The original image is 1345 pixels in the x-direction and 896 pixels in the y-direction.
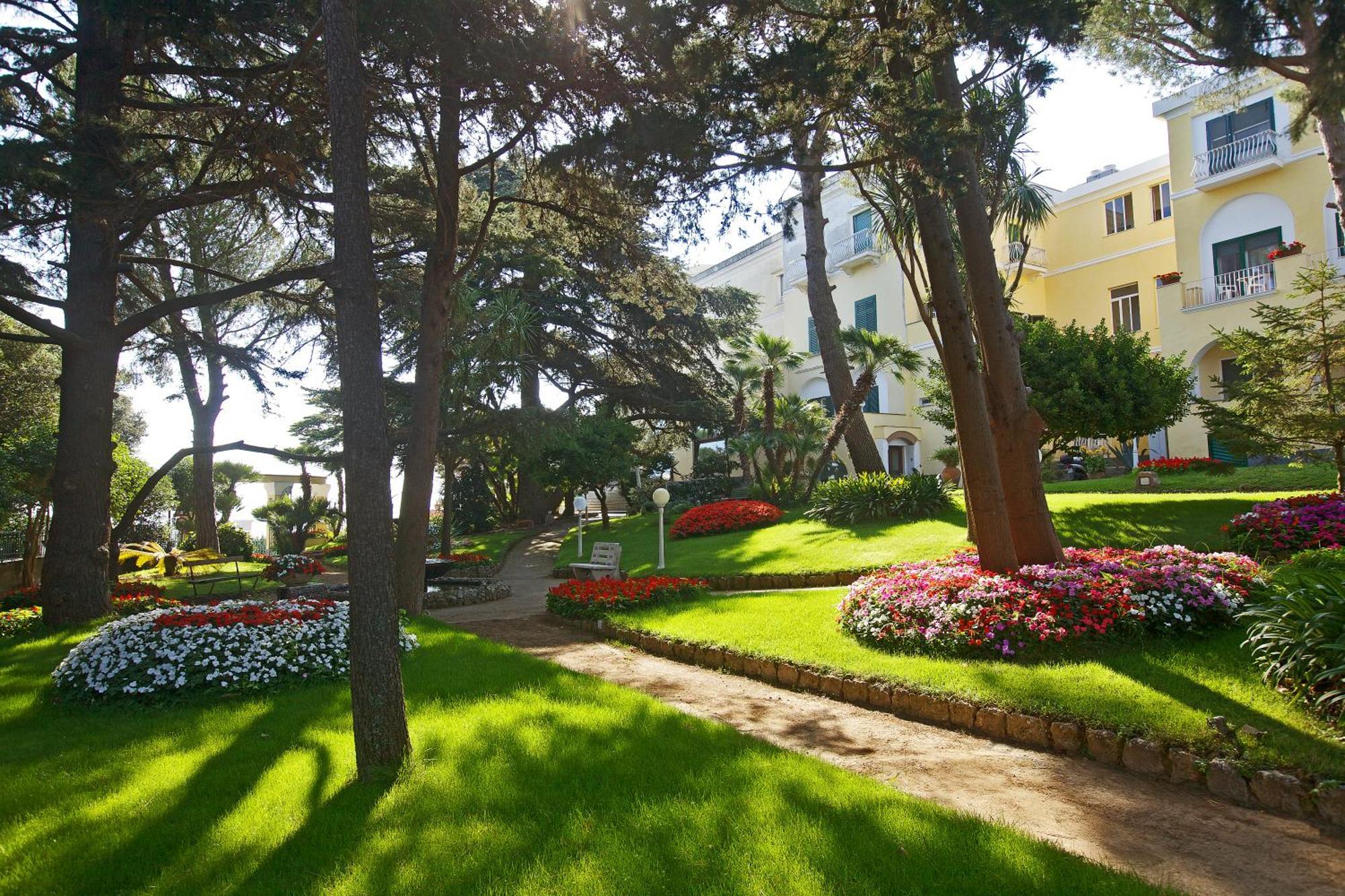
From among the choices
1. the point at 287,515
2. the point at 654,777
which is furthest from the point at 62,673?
the point at 287,515

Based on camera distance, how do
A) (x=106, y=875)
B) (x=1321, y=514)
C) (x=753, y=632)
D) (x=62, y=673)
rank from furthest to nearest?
(x=1321, y=514) < (x=753, y=632) < (x=62, y=673) < (x=106, y=875)

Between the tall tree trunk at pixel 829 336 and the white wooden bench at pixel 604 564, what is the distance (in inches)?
315

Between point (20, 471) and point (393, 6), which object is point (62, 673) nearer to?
point (393, 6)

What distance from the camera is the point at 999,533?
26.7ft

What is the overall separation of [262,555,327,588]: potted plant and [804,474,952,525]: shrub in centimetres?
1253

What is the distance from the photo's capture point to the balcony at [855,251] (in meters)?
29.4

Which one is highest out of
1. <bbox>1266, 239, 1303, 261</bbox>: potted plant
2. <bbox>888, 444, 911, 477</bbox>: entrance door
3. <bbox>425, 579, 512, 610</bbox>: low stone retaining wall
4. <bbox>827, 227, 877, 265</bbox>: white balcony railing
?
<bbox>827, 227, 877, 265</bbox>: white balcony railing

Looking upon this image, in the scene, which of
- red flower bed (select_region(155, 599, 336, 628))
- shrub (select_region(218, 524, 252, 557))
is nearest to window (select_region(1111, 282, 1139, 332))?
red flower bed (select_region(155, 599, 336, 628))

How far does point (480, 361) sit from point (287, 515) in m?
15.1

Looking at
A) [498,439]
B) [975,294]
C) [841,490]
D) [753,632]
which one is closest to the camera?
[753,632]

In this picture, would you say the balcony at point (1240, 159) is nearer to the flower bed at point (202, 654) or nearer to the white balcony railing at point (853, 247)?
the white balcony railing at point (853, 247)

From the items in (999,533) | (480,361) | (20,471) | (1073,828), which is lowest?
(1073,828)

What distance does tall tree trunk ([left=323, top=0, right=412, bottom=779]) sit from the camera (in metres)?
4.25

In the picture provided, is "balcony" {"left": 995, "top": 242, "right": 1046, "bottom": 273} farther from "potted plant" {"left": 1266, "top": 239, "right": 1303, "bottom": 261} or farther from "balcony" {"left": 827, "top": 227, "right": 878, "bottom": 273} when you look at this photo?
"potted plant" {"left": 1266, "top": 239, "right": 1303, "bottom": 261}
